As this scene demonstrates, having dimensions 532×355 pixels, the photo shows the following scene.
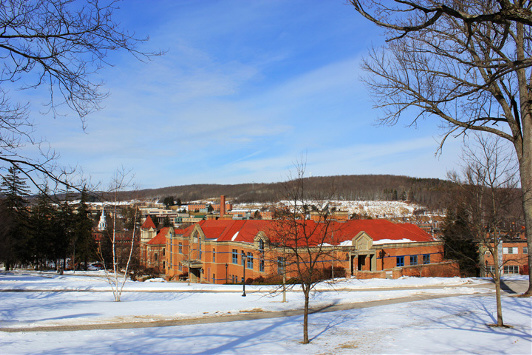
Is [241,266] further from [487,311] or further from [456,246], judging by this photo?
[487,311]

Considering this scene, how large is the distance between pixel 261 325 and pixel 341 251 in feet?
73.1

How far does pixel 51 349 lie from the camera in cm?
1021

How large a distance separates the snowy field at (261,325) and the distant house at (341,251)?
478 inches

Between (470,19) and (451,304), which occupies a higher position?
(470,19)

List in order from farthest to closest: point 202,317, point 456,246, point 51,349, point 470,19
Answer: point 456,246, point 202,317, point 51,349, point 470,19

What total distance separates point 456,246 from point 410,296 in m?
20.4

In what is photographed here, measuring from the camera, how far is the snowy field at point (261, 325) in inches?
408

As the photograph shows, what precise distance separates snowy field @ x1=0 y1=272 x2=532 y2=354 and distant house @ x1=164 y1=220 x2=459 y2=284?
12.1 metres

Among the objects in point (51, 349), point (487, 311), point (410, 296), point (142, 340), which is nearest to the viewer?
point (51, 349)

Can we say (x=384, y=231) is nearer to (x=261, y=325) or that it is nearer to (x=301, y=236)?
(x=301, y=236)

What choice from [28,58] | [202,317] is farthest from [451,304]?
[28,58]

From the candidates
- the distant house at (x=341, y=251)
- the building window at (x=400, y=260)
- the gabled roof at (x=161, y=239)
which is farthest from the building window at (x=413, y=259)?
the gabled roof at (x=161, y=239)

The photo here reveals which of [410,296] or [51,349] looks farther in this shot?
[410,296]

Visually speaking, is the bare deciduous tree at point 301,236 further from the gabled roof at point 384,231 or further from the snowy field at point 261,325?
the gabled roof at point 384,231
